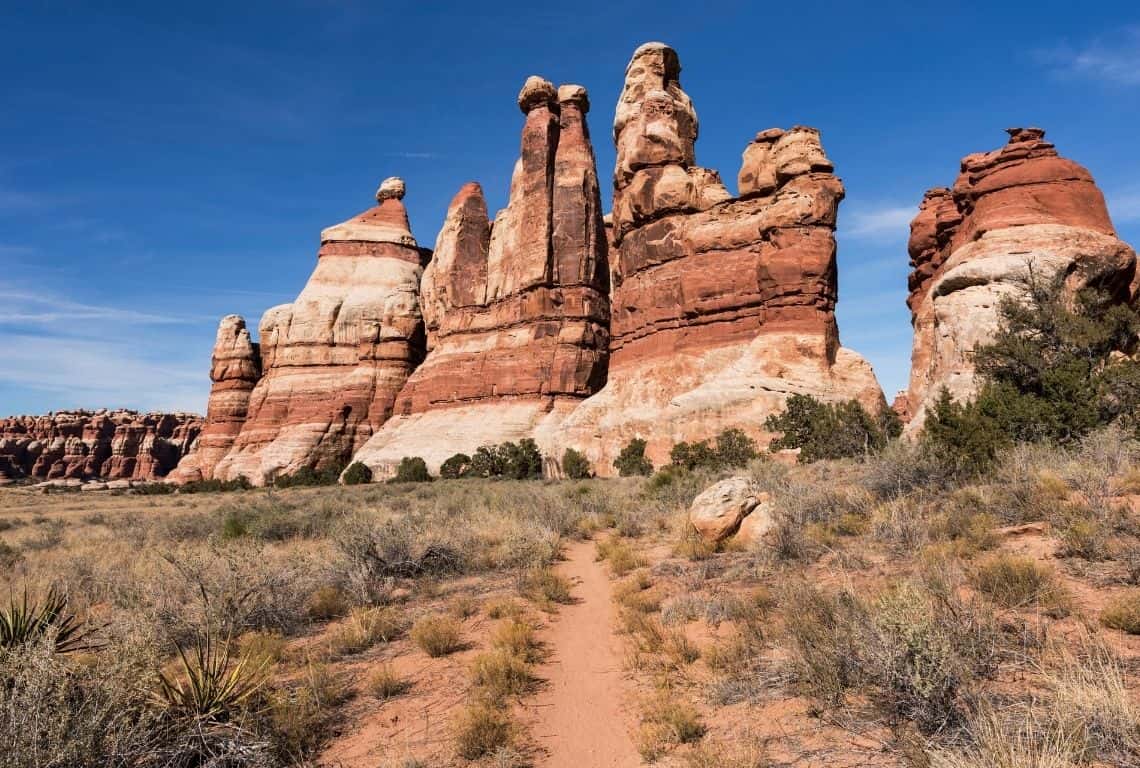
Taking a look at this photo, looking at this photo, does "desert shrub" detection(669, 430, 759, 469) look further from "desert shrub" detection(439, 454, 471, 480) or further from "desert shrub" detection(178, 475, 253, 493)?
"desert shrub" detection(178, 475, 253, 493)

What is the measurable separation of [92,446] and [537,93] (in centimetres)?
9711

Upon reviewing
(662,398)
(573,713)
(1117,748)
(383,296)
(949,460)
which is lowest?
(573,713)

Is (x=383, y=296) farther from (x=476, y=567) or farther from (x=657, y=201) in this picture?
(x=476, y=567)

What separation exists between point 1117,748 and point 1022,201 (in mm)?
27687

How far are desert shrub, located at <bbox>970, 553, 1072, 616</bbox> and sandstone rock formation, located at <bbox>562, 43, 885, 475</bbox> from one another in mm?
24534

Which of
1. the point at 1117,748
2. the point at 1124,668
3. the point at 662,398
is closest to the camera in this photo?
the point at 1117,748

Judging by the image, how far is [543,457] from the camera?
1538 inches

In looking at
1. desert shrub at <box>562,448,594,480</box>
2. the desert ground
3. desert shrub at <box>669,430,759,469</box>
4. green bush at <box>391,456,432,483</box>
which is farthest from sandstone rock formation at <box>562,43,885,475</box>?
the desert ground

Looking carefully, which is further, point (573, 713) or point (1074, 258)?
point (1074, 258)

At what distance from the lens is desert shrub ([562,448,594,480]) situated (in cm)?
3402

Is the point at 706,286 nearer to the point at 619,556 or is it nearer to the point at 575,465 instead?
the point at 575,465

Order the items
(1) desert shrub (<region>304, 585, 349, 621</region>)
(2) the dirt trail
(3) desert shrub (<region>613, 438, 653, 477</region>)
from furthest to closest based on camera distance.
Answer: (3) desert shrub (<region>613, 438, 653, 477</region>) < (1) desert shrub (<region>304, 585, 349, 621</region>) < (2) the dirt trail

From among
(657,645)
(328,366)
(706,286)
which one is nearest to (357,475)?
(328,366)

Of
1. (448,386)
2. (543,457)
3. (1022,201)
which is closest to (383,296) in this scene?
(448,386)
